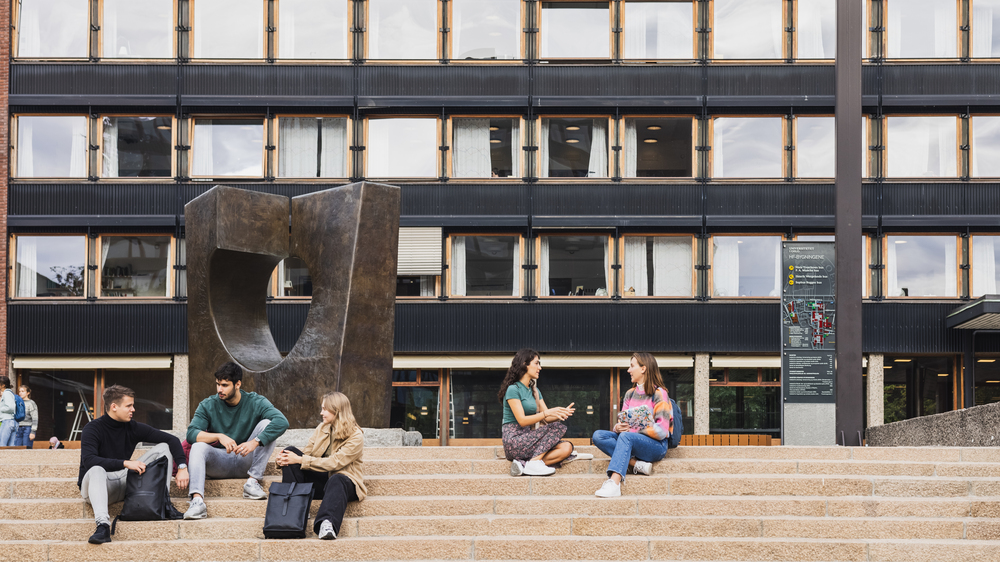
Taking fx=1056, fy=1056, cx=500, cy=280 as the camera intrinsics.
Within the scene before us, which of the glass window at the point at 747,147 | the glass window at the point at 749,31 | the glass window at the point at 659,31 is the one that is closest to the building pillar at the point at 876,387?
the glass window at the point at 747,147

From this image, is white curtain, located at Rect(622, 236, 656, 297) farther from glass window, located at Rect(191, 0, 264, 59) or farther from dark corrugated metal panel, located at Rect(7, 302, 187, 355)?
dark corrugated metal panel, located at Rect(7, 302, 187, 355)

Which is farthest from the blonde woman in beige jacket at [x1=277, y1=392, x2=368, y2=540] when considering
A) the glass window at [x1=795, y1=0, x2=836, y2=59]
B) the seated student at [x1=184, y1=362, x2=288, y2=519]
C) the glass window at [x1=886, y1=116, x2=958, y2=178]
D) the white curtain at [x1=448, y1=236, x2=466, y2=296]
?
the glass window at [x1=886, y1=116, x2=958, y2=178]

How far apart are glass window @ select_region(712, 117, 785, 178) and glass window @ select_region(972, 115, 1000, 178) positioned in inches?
198

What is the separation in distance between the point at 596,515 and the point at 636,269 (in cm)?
1796

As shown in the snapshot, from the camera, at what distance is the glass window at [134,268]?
27.1 metres

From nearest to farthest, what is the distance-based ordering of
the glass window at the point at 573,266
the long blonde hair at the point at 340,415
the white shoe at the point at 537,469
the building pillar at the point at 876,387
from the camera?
the long blonde hair at the point at 340,415 → the white shoe at the point at 537,469 → the building pillar at the point at 876,387 → the glass window at the point at 573,266

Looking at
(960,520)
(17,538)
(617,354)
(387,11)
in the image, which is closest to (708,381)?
(617,354)

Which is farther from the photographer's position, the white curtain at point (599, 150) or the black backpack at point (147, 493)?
the white curtain at point (599, 150)

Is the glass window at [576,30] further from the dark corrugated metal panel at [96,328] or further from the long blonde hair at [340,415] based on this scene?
the long blonde hair at [340,415]

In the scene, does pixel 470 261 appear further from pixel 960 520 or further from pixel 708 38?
pixel 960 520

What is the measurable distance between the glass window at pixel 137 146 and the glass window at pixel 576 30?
401 inches

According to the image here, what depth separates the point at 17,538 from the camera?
31.0 ft

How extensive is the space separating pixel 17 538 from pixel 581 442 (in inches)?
698

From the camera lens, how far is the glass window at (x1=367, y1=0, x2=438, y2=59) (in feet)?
90.7
